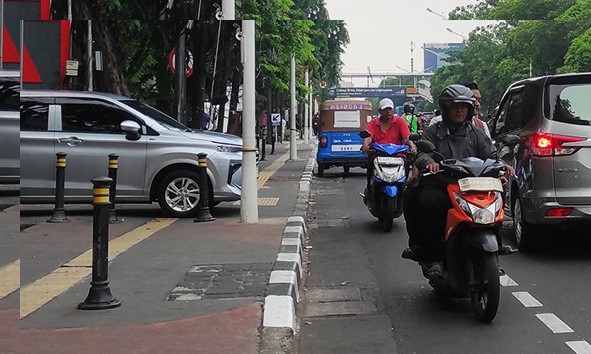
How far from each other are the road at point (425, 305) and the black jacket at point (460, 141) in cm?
122

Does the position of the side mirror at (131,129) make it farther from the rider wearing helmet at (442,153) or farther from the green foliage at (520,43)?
the green foliage at (520,43)

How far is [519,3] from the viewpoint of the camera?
5383mm

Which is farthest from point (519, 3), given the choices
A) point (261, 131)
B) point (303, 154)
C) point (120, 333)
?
point (303, 154)

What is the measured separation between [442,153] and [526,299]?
1.43 meters

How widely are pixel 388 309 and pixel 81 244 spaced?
3.62 m

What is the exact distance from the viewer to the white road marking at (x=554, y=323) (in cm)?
528

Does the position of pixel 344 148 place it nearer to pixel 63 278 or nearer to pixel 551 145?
pixel 551 145

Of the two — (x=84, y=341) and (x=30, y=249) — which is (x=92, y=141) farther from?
(x=84, y=341)

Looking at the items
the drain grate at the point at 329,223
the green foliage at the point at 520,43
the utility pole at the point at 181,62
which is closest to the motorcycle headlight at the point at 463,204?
the green foliage at the point at 520,43

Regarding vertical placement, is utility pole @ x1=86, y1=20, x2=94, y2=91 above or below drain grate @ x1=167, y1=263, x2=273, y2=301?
above

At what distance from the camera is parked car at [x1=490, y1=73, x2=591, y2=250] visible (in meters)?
6.96

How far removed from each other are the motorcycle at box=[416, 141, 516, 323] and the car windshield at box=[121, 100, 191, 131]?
2.43 meters

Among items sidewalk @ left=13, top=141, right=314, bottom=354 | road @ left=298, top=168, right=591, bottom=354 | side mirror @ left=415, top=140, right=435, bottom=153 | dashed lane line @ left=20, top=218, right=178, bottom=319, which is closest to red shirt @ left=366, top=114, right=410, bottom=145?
road @ left=298, top=168, right=591, bottom=354

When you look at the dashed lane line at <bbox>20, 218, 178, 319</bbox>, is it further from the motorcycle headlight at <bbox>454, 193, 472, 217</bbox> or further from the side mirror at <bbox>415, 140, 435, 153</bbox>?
the motorcycle headlight at <bbox>454, 193, 472, 217</bbox>
